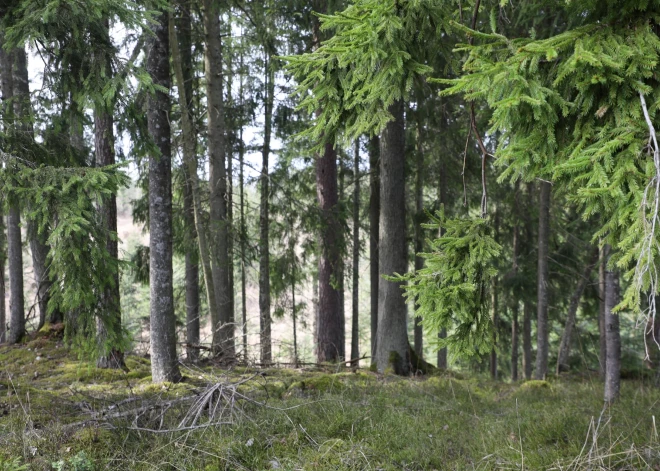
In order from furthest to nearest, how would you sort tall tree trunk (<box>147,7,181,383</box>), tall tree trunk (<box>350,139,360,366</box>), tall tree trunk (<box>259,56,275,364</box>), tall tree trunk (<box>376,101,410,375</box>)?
tall tree trunk (<box>350,139,360,366</box>) → tall tree trunk (<box>259,56,275,364</box>) → tall tree trunk (<box>376,101,410,375</box>) → tall tree trunk (<box>147,7,181,383</box>)

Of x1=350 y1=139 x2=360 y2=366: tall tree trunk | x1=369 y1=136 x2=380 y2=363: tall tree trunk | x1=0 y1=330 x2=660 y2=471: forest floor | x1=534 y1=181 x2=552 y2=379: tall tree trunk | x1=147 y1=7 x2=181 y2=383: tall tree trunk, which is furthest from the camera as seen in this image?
x1=350 y1=139 x2=360 y2=366: tall tree trunk

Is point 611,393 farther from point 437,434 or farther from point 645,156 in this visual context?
point 645,156

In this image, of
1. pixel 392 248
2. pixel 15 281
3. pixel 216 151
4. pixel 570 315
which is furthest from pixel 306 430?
pixel 570 315

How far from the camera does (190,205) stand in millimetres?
9984

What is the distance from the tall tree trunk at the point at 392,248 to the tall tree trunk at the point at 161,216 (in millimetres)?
3682

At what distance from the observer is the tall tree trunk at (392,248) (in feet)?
27.9

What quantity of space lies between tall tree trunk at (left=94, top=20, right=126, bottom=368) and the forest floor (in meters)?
0.46

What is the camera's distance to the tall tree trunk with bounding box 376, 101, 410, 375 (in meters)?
8.51

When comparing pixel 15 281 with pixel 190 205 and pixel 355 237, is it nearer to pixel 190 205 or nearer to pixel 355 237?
pixel 190 205

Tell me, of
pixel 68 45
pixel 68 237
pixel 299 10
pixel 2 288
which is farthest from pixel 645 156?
pixel 2 288

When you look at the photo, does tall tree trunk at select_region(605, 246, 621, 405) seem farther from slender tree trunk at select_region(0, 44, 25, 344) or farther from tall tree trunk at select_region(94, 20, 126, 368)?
Answer: slender tree trunk at select_region(0, 44, 25, 344)

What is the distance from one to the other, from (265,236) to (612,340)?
680 cm

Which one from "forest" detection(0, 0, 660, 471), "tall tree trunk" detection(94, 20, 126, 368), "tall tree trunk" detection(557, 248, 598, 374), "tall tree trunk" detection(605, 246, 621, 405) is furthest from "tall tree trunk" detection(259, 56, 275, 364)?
"tall tree trunk" detection(557, 248, 598, 374)

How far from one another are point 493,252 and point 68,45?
4422 millimetres
